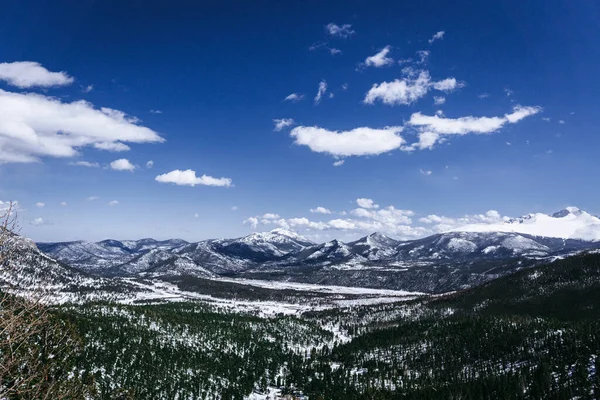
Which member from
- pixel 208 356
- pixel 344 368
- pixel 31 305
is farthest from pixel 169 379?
pixel 31 305

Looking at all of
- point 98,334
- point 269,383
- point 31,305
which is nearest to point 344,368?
point 269,383

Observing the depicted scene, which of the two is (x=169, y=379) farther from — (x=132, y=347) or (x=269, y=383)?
(x=269, y=383)

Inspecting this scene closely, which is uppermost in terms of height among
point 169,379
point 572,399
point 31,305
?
point 31,305

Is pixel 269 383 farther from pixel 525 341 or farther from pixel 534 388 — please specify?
pixel 525 341

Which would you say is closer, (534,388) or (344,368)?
(534,388)

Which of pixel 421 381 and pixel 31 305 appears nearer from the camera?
pixel 31 305

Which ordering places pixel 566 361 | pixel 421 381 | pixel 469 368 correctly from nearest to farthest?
1. pixel 566 361
2. pixel 421 381
3. pixel 469 368

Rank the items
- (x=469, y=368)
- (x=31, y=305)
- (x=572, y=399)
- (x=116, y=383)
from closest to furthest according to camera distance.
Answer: (x=31, y=305), (x=572, y=399), (x=116, y=383), (x=469, y=368)

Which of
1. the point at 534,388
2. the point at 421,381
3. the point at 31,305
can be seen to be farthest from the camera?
the point at 421,381

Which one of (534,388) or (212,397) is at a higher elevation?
(534,388)
